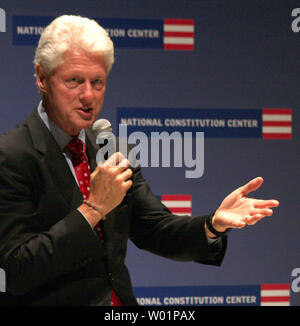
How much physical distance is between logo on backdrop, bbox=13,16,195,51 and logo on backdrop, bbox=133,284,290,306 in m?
1.52

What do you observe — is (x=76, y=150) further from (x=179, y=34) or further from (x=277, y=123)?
(x=277, y=123)

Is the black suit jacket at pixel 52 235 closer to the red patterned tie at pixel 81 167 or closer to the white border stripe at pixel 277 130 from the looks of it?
the red patterned tie at pixel 81 167

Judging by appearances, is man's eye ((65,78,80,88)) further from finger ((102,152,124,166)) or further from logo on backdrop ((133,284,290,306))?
logo on backdrop ((133,284,290,306))

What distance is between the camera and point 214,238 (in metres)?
1.98

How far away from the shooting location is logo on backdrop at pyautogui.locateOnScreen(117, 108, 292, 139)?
348cm

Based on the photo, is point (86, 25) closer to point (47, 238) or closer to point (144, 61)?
point (47, 238)

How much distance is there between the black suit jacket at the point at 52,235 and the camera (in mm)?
1665

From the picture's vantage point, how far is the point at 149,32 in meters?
3.47

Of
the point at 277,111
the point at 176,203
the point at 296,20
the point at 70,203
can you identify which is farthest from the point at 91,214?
the point at 296,20

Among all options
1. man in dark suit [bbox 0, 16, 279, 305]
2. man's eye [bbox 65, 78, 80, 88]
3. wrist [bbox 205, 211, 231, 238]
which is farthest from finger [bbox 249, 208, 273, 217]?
man's eye [bbox 65, 78, 80, 88]

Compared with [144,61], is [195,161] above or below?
below

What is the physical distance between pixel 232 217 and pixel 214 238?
154 millimetres
